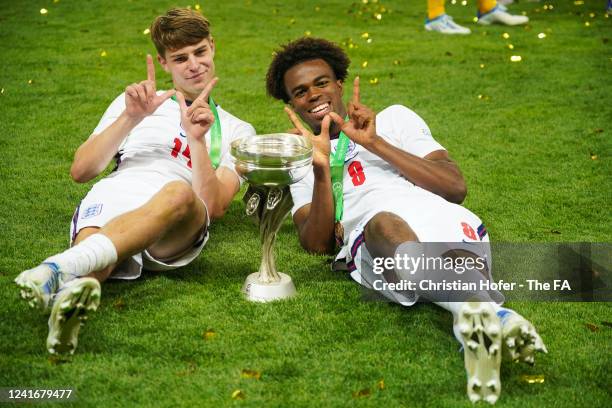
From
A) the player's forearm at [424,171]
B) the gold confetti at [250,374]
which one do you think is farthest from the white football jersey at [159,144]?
the gold confetti at [250,374]

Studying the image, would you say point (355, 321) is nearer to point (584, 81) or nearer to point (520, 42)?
point (584, 81)

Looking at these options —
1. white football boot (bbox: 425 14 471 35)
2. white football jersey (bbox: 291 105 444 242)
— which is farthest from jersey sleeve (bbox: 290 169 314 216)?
white football boot (bbox: 425 14 471 35)

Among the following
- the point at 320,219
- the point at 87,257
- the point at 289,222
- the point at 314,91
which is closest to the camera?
the point at 87,257

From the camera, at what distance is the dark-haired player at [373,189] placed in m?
3.41

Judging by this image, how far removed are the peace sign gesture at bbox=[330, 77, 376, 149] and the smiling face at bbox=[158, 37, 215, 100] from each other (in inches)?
34.7

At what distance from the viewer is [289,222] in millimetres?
4945

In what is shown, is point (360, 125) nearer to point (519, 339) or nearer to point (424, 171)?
point (424, 171)

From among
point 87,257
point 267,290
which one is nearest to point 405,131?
point 267,290

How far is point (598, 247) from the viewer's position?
4402mm

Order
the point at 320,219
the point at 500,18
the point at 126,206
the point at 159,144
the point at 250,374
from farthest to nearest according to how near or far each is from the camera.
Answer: the point at 500,18
the point at 159,144
the point at 320,219
the point at 126,206
the point at 250,374

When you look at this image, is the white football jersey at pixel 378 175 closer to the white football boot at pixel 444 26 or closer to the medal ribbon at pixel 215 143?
the medal ribbon at pixel 215 143

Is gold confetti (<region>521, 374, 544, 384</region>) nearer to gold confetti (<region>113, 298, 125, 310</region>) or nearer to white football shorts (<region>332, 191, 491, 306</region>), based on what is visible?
white football shorts (<region>332, 191, 491, 306</region>)

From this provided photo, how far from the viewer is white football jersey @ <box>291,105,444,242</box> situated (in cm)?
387

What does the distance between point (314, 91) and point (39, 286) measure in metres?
1.63
